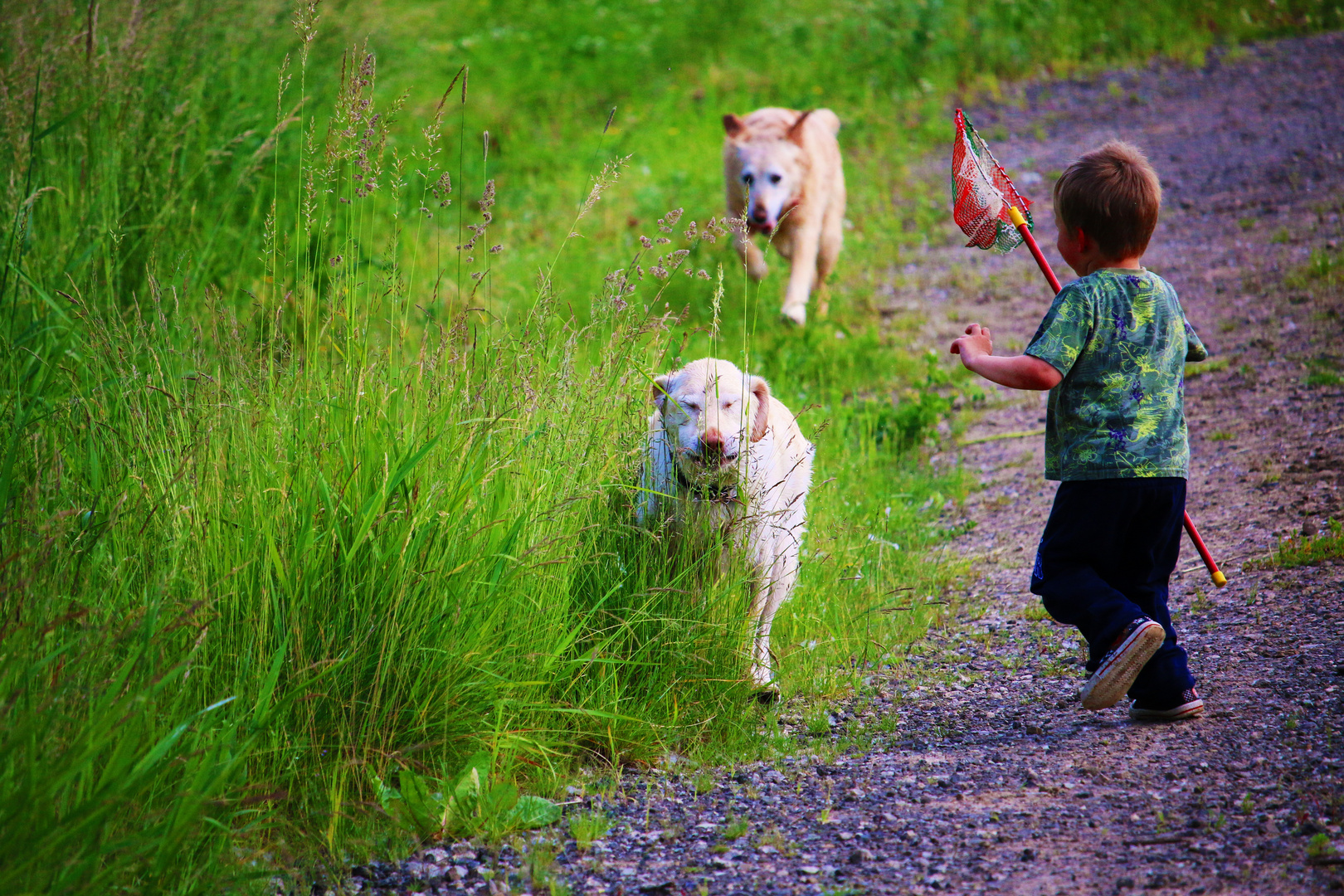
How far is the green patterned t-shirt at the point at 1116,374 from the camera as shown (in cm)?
307

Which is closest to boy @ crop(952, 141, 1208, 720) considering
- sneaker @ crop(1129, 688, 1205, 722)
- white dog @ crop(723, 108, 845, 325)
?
sneaker @ crop(1129, 688, 1205, 722)

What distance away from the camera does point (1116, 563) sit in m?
3.20

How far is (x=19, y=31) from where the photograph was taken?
16.7ft

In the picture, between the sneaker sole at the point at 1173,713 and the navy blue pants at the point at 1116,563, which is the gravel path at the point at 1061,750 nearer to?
the sneaker sole at the point at 1173,713

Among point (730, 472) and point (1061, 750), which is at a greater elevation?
point (730, 472)

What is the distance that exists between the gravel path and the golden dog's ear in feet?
8.45

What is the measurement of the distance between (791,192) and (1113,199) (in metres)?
4.88

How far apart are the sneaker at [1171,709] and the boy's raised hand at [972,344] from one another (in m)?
1.11

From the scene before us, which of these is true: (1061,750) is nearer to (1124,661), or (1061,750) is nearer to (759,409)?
(1124,661)

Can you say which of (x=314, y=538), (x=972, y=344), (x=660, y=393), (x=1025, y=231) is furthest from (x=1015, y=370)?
(x=314, y=538)

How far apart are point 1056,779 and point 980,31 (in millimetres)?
11755

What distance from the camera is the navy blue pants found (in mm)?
3025

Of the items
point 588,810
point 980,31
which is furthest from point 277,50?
point 980,31

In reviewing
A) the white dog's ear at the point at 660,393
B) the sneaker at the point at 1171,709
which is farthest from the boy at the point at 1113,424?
the white dog's ear at the point at 660,393
